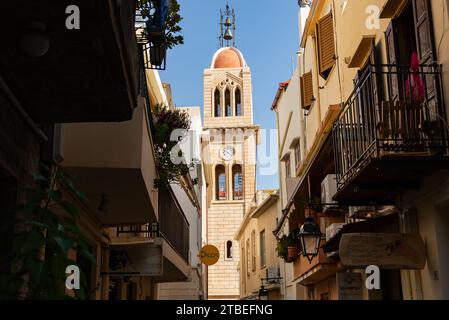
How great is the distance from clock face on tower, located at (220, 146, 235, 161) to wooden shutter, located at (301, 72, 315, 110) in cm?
4332

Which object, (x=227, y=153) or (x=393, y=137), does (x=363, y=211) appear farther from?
(x=227, y=153)

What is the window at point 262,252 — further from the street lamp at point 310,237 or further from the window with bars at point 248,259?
the street lamp at point 310,237

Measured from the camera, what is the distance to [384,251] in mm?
8102

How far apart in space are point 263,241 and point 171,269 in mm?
13120

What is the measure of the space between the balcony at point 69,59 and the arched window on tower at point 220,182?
174 feet

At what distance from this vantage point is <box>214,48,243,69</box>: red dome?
213 feet

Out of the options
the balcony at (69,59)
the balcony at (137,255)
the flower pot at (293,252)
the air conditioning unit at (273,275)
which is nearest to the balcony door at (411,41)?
the balcony at (69,59)

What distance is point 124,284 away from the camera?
53.0 feet

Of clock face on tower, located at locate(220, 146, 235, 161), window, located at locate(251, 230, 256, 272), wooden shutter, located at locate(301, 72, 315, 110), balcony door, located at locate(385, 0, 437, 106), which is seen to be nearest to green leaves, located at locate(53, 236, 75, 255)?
balcony door, located at locate(385, 0, 437, 106)

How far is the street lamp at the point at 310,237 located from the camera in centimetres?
1186

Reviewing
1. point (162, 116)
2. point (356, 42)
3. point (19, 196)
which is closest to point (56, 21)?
point (19, 196)

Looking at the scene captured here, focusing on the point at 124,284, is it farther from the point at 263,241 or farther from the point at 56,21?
the point at 263,241

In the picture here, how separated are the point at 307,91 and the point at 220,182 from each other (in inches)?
1705

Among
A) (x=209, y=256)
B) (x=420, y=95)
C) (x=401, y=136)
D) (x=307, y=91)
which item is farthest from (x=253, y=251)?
(x=401, y=136)
